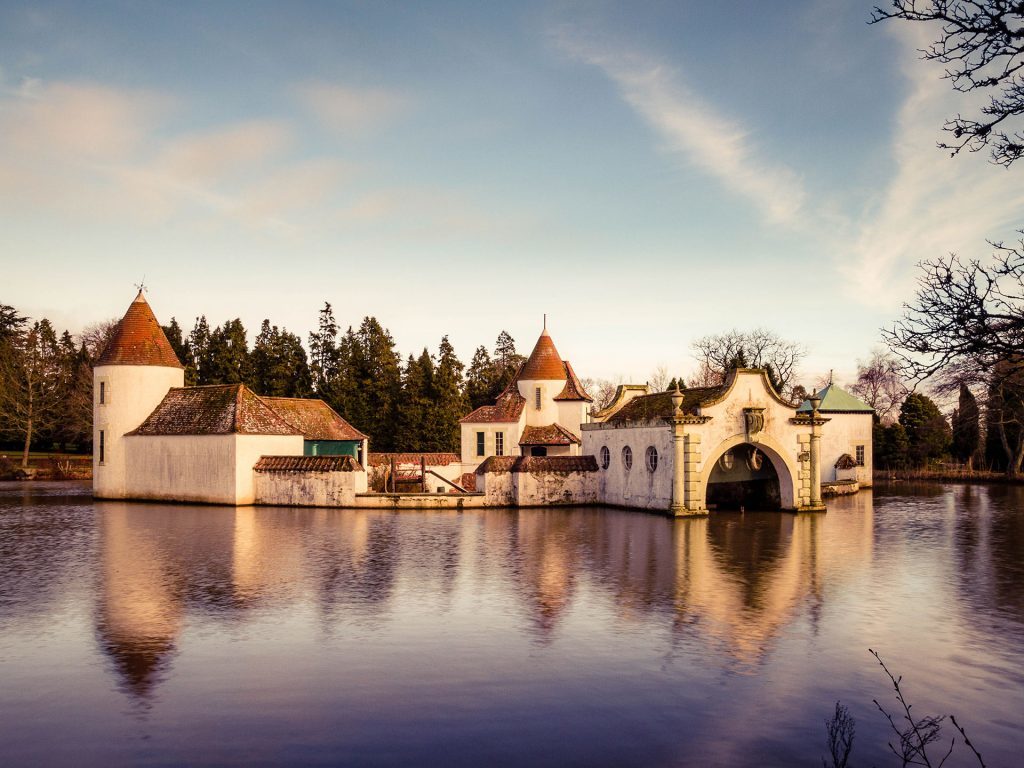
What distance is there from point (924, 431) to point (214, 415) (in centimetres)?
5052

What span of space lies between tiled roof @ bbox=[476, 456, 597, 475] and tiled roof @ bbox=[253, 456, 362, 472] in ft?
18.4

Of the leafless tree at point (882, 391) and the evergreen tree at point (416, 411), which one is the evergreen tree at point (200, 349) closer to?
the evergreen tree at point (416, 411)

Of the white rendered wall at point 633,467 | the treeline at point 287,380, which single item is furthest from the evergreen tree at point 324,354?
the white rendered wall at point 633,467

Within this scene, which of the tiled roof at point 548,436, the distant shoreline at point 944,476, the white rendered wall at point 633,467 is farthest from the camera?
the distant shoreline at point 944,476

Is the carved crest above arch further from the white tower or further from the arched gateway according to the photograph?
the white tower

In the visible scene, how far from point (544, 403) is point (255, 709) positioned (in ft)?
124

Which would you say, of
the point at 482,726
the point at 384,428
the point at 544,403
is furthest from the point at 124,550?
the point at 384,428

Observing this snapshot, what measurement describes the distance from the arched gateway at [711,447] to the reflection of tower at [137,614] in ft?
58.9

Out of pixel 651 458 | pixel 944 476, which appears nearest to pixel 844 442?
pixel 944 476

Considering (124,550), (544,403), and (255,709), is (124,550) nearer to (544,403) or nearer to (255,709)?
(255,709)

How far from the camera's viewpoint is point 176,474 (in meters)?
36.7

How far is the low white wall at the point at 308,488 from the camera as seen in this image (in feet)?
111

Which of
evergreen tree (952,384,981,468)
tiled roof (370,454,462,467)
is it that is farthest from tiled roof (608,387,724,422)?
evergreen tree (952,384,981,468)

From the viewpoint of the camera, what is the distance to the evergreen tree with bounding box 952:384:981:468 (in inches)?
2310
